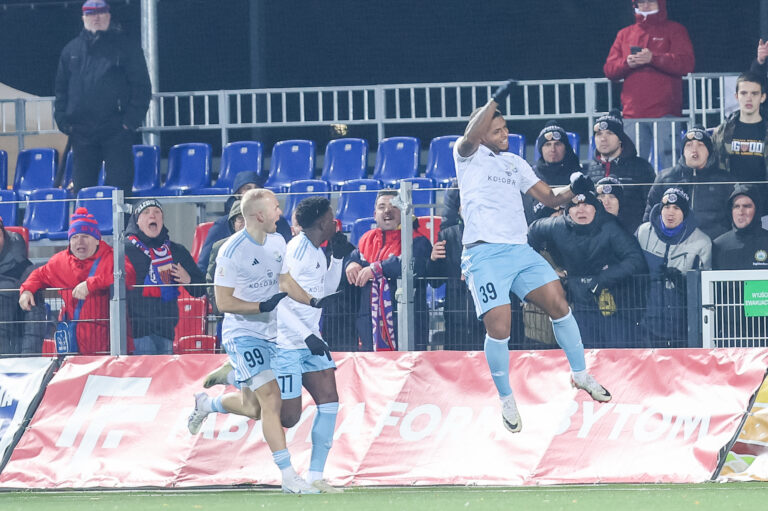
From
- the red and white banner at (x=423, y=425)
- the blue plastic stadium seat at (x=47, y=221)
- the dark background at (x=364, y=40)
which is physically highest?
the dark background at (x=364, y=40)

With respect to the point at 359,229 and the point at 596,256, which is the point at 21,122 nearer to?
the point at 359,229

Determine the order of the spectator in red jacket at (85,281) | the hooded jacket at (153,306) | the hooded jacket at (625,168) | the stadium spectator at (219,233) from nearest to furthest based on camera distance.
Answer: the hooded jacket at (153,306) → the spectator in red jacket at (85,281) → the stadium spectator at (219,233) → the hooded jacket at (625,168)

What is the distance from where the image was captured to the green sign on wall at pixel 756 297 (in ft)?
35.7

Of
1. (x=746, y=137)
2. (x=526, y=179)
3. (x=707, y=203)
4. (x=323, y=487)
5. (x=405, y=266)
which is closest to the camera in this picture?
(x=526, y=179)

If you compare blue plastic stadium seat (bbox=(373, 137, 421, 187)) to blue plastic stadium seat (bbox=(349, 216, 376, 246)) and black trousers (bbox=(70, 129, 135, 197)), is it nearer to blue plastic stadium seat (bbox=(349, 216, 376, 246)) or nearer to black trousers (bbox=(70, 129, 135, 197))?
blue plastic stadium seat (bbox=(349, 216, 376, 246))

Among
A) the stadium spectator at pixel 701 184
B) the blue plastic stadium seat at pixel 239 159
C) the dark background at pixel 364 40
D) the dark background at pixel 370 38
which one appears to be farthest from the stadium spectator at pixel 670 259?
the dark background at pixel 370 38

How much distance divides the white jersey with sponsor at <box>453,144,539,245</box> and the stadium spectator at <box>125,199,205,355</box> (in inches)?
122

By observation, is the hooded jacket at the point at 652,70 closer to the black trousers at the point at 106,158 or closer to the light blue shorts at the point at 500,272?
the light blue shorts at the point at 500,272

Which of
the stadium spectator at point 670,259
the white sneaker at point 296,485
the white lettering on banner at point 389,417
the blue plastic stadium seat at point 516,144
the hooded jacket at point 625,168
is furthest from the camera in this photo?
the blue plastic stadium seat at point 516,144

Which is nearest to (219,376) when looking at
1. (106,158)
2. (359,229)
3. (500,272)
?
(500,272)

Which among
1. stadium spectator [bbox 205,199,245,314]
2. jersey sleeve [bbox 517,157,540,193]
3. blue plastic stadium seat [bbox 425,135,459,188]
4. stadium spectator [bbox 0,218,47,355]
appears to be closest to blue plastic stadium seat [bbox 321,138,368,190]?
blue plastic stadium seat [bbox 425,135,459,188]

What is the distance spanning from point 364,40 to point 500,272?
474 inches

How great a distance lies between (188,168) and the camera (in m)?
17.9

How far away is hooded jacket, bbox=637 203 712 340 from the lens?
36.0ft
